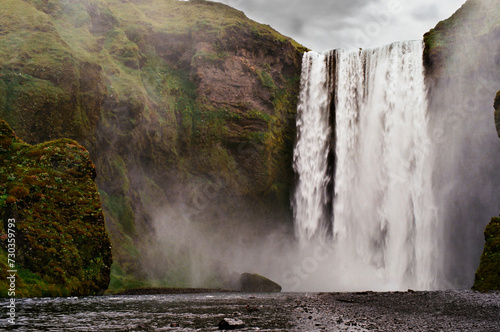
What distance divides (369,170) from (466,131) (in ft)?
28.8

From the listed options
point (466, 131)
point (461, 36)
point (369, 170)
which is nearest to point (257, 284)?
point (369, 170)

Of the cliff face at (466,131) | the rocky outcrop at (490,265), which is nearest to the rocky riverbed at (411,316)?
the rocky outcrop at (490,265)

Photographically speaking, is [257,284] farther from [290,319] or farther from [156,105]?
[290,319]

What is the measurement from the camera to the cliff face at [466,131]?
35.3 m

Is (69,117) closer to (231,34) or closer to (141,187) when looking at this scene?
(141,187)

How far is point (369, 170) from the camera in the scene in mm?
38938

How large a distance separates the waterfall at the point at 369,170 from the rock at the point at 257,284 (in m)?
6.84

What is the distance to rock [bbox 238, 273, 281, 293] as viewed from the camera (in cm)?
3278

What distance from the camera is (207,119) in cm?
4200

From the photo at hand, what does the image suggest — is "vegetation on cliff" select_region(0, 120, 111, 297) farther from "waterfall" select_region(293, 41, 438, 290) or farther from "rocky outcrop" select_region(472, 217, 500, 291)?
"waterfall" select_region(293, 41, 438, 290)

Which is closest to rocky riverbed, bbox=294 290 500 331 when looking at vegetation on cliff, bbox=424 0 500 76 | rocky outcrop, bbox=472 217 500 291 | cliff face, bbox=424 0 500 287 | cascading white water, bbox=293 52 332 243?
rocky outcrop, bbox=472 217 500 291

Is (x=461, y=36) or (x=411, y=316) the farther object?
(x=461, y=36)

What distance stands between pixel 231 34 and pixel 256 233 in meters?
21.5

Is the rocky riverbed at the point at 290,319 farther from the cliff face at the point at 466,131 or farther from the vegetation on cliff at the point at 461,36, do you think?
the vegetation on cliff at the point at 461,36
